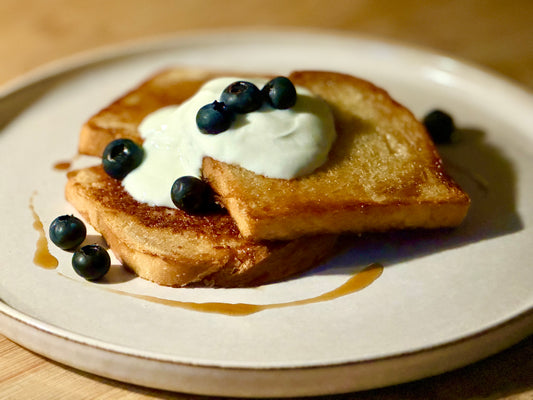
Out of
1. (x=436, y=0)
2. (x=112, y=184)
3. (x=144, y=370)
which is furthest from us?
→ (x=436, y=0)

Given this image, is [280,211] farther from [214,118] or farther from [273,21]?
[273,21]

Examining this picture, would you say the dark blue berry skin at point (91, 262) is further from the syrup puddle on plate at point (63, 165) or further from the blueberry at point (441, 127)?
the blueberry at point (441, 127)

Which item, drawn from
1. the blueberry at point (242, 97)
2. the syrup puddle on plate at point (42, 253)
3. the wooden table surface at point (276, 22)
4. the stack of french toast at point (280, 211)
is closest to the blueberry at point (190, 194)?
the stack of french toast at point (280, 211)

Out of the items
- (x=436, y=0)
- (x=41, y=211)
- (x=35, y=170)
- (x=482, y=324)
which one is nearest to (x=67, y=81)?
(x=35, y=170)

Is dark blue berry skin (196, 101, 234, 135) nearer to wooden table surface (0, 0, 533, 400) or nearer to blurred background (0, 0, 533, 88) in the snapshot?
wooden table surface (0, 0, 533, 400)

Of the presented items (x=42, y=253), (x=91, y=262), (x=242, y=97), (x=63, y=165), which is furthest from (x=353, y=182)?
(x=63, y=165)

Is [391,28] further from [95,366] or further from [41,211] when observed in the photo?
[95,366]

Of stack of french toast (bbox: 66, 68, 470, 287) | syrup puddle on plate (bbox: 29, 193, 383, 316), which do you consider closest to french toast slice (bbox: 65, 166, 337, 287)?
stack of french toast (bbox: 66, 68, 470, 287)
